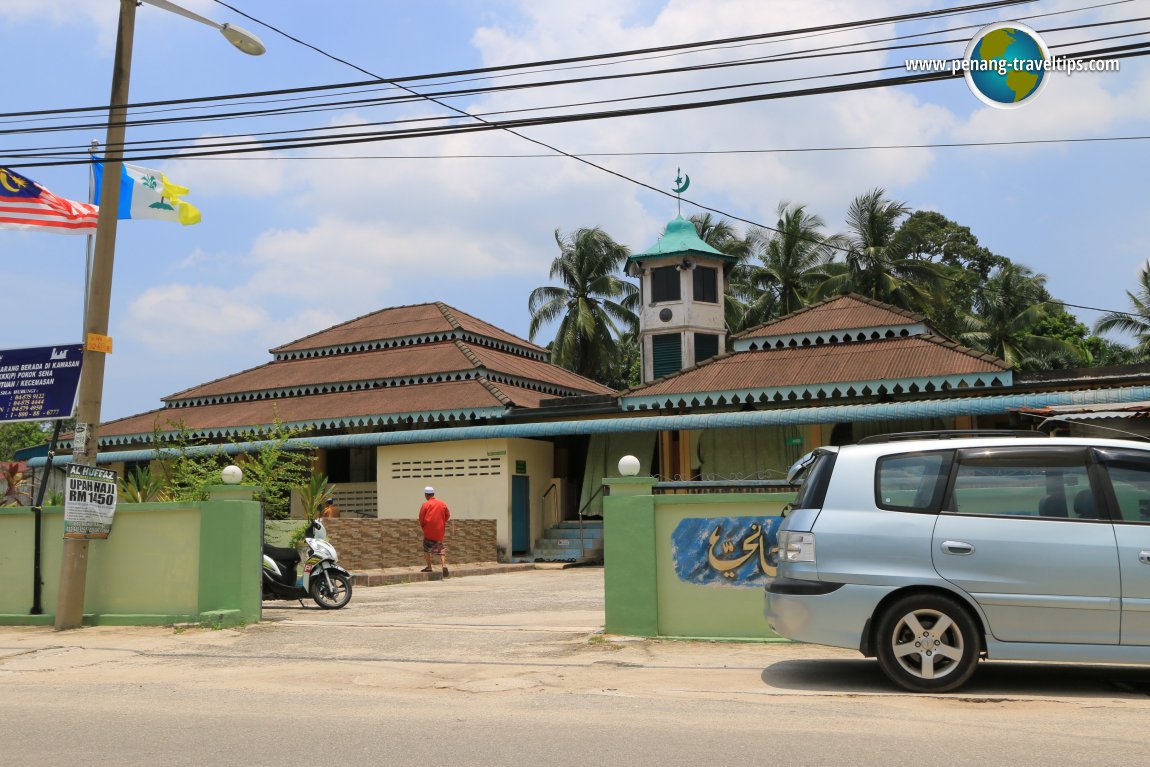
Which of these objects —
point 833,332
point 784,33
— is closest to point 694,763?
point 784,33

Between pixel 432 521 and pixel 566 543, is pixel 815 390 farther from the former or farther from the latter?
pixel 432 521

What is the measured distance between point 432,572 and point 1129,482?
14.7m

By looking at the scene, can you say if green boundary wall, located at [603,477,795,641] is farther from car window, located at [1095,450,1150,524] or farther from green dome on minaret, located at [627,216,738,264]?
green dome on minaret, located at [627,216,738,264]

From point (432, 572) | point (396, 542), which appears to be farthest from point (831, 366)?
point (396, 542)

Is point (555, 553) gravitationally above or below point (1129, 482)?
below

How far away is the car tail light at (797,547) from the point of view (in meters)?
7.77

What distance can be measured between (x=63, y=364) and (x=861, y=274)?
34.5 metres

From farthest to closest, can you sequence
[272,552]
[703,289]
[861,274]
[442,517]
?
[861,274], [703,289], [442,517], [272,552]

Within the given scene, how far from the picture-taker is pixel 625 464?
1080 cm

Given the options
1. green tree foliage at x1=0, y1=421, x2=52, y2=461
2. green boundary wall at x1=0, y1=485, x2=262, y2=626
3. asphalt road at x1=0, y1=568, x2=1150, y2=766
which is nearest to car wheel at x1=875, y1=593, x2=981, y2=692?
asphalt road at x1=0, y1=568, x2=1150, y2=766

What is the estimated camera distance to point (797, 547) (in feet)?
25.8

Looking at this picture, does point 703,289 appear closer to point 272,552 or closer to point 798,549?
point 272,552

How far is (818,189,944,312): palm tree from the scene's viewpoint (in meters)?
41.8

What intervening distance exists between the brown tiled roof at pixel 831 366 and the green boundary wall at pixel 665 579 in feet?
39.8
